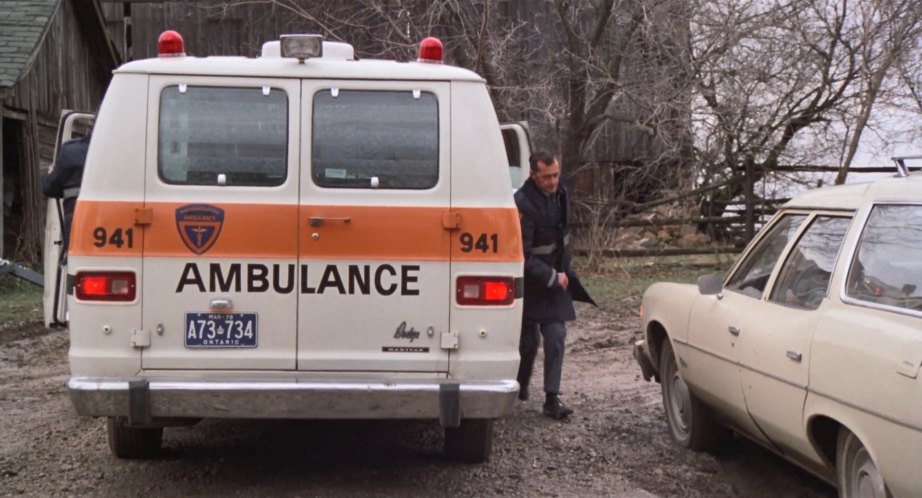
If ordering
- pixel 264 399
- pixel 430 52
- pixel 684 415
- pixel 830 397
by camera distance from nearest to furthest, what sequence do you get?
pixel 830 397 < pixel 264 399 < pixel 430 52 < pixel 684 415

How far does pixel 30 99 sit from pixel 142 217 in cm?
1483

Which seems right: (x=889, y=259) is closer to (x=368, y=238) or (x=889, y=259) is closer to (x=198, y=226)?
(x=368, y=238)

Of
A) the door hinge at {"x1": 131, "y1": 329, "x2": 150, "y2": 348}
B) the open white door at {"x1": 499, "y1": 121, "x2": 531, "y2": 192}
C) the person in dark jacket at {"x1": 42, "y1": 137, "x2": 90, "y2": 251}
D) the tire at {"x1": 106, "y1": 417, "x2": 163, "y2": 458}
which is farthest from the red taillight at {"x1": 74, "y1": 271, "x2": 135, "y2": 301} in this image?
the open white door at {"x1": 499, "y1": 121, "x2": 531, "y2": 192}

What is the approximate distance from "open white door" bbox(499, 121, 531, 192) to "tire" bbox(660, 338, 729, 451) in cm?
172

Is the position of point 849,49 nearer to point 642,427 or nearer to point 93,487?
point 642,427

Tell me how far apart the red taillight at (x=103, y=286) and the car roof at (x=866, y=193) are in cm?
329

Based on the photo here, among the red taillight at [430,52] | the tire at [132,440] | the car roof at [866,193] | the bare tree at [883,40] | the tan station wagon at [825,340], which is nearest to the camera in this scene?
the tan station wagon at [825,340]

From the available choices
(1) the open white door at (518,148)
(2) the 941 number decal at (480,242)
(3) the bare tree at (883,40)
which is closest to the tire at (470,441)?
(2) the 941 number decal at (480,242)

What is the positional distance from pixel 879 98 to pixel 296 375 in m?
13.2

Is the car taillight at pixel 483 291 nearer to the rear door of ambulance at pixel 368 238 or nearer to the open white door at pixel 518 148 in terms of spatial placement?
the rear door of ambulance at pixel 368 238

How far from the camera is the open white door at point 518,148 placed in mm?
7871

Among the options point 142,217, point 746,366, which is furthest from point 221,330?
point 746,366

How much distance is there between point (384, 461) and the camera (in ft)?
20.8

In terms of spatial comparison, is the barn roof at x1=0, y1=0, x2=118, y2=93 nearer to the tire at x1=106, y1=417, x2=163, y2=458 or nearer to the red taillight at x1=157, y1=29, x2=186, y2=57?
the tire at x1=106, y1=417, x2=163, y2=458
